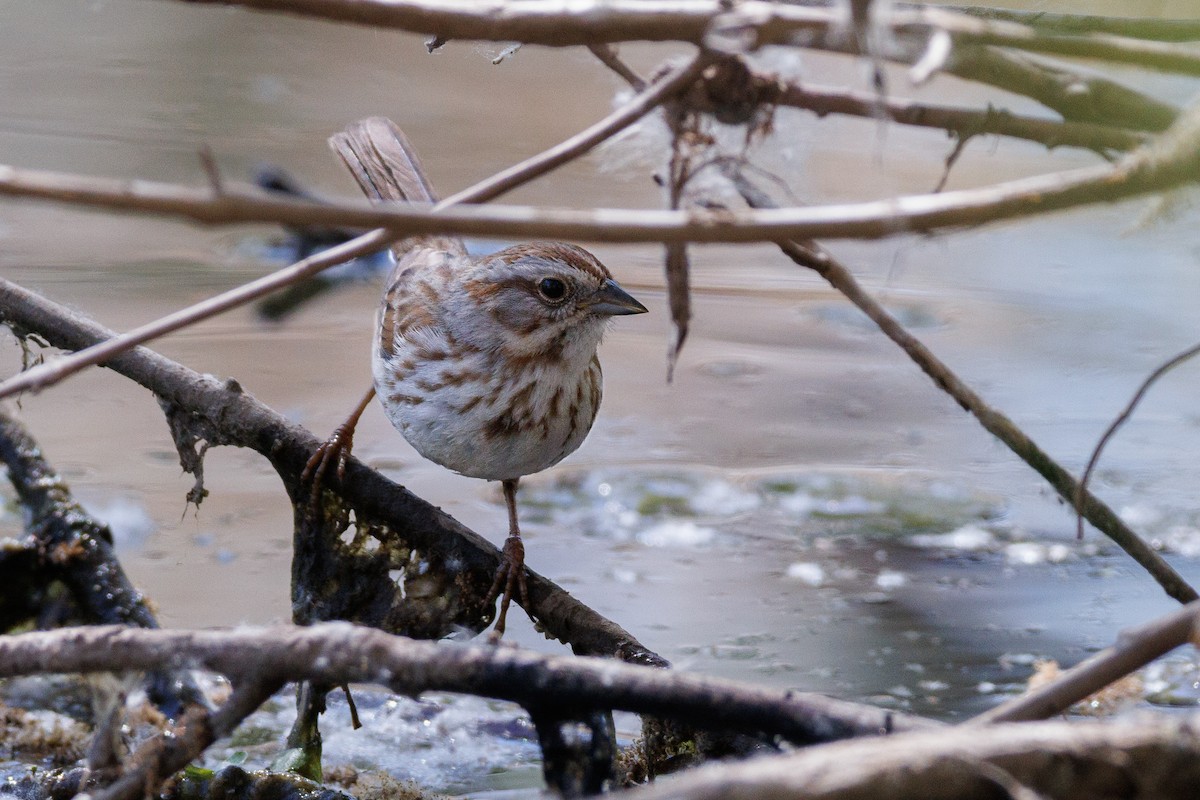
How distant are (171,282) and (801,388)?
324 centimetres

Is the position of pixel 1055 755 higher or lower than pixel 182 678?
higher

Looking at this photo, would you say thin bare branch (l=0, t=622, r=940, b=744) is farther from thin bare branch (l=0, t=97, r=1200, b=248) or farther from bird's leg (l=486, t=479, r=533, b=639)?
bird's leg (l=486, t=479, r=533, b=639)

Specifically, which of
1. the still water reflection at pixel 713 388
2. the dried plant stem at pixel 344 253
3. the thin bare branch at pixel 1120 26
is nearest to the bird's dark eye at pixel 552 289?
the still water reflection at pixel 713 388

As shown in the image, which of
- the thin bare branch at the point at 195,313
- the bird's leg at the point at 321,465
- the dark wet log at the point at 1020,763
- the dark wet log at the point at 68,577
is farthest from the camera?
the dark wet log at the point at 68,577

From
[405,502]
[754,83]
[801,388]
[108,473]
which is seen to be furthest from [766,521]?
[754,83]

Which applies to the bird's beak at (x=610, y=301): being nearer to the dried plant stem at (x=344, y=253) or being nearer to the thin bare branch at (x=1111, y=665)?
the dried plant stem at (x=344, y=253)

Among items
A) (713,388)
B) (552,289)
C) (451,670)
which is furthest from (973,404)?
(713,388)

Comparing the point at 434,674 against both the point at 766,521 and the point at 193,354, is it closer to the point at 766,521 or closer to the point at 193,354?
the point at 766,521

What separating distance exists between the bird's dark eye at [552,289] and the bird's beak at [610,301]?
8 cm

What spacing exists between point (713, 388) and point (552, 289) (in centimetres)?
290

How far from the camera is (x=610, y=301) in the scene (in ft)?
11.7

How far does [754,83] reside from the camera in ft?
6.29

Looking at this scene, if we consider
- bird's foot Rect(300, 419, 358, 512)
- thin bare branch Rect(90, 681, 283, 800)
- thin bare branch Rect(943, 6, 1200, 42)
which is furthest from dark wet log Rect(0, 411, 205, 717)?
thin bare branch Rect(943, 6, 1200, 42)

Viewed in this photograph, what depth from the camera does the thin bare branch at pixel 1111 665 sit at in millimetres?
1622
